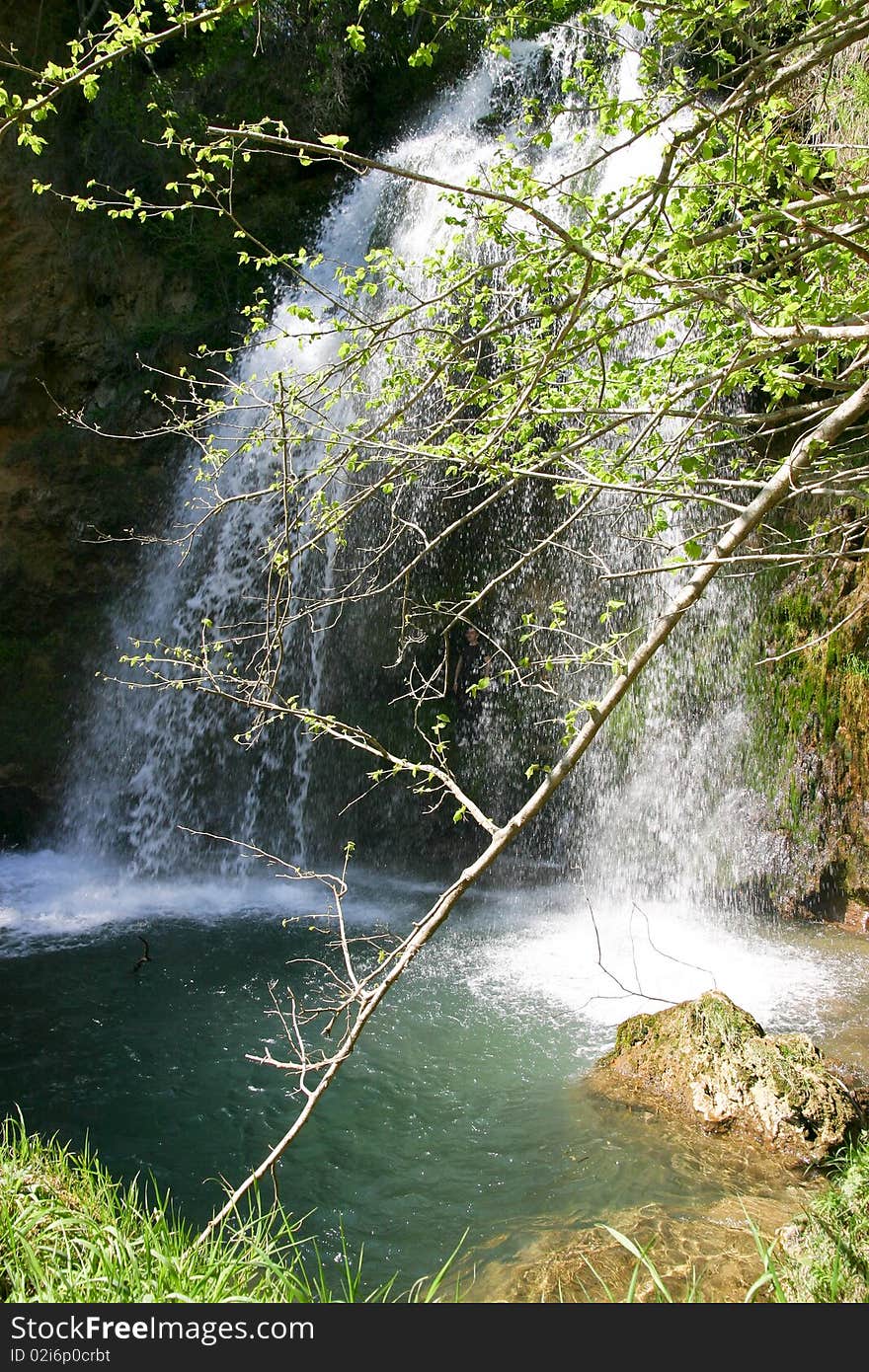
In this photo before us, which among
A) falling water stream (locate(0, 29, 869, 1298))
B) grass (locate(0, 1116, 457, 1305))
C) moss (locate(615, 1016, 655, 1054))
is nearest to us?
grass (locate(0, 1116, 457, 1305))

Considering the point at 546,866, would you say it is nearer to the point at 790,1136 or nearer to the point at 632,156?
the point at 790,1136

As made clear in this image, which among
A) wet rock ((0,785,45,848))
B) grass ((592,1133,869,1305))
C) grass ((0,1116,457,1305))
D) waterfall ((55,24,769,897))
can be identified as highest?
waterfall ((55,24,769,897))

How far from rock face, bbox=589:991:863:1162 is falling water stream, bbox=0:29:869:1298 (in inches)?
8.5

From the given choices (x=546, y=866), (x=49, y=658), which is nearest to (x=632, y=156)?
(x=546, y=866)

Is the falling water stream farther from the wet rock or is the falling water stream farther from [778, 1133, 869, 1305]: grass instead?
[778, 1133, 869, 1305]: grass

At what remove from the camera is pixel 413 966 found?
706cm

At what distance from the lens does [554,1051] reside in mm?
5473

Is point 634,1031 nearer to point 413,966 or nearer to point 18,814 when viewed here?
point 413,966

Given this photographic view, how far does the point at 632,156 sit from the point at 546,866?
724 cm

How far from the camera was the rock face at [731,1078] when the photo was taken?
4367 mm

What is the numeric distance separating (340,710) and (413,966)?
3849mm

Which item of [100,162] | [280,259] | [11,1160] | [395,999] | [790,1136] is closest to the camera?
[280,259]

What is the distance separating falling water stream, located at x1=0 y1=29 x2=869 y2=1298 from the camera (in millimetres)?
4281

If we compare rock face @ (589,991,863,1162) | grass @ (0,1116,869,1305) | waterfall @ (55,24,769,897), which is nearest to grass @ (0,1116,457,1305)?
grass @ (0,1116,869,1305)
